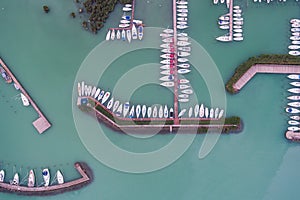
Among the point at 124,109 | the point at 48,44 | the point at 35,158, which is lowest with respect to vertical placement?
the point at 35,158

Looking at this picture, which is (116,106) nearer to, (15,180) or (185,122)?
(185,122)

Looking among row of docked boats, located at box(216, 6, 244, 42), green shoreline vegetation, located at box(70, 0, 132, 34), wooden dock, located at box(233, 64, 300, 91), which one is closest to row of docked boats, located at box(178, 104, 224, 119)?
wooden dock, located at box(233, 64, 300, 91)

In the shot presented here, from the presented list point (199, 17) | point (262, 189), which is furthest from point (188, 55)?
point (262, 189)

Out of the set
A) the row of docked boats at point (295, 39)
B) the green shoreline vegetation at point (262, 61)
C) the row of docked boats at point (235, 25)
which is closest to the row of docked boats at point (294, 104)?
the green shoreline vegetation at point (262, 61)

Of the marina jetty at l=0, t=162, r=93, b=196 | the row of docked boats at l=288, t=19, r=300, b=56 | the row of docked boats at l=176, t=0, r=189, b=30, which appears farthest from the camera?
the row of docked boats at l=176, t=0, r=189, b=30

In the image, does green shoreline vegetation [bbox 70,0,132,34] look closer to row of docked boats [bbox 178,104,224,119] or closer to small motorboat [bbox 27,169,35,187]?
row of docked boats [bbox 178,104,224,119]

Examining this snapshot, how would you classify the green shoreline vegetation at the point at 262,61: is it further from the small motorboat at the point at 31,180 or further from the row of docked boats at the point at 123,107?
the small motorboat at the point at 31,180

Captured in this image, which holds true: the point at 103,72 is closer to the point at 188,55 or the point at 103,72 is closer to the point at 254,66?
the point at 188,55
